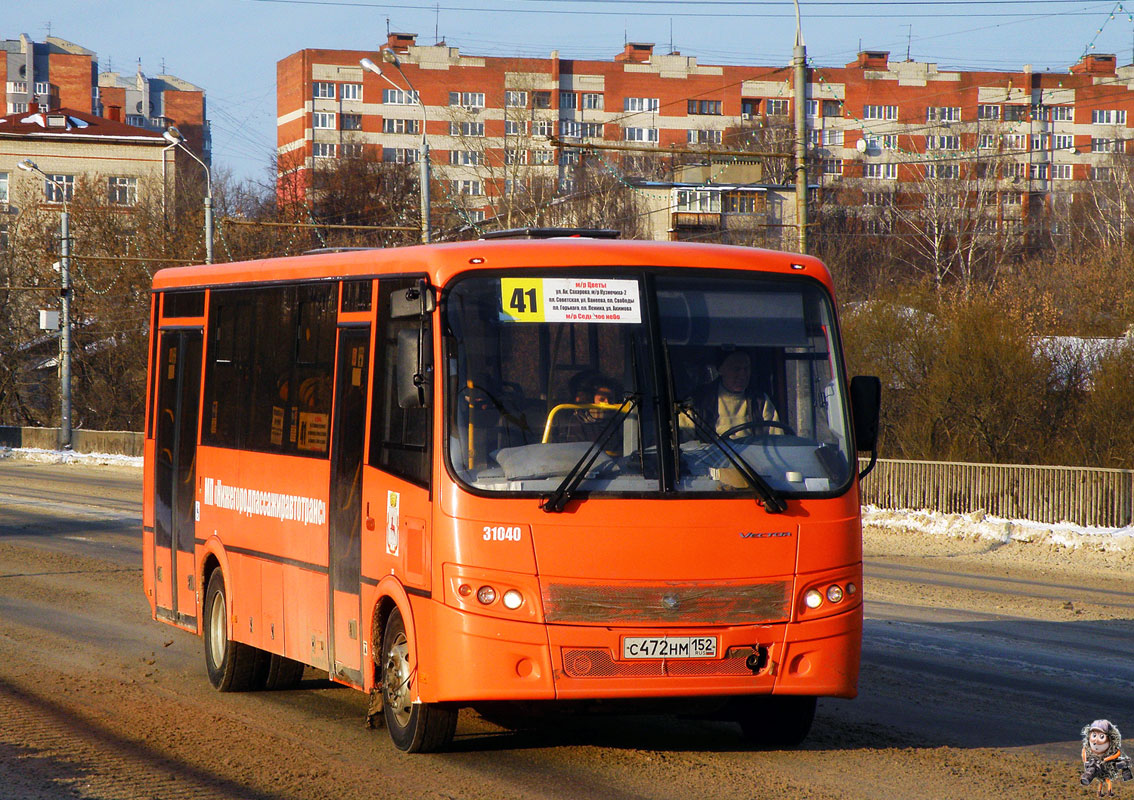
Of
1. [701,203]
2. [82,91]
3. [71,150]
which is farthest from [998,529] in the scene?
[82,91]

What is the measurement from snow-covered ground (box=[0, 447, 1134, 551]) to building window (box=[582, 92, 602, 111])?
8691cm

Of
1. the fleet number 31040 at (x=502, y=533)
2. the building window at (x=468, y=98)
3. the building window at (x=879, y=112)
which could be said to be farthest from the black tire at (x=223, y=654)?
the building window at (x=879, y=112)

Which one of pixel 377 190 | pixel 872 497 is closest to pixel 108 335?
pixel 377 190

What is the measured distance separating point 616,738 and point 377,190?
81043 millimetres

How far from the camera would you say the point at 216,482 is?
1029 centimetres

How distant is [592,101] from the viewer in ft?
360

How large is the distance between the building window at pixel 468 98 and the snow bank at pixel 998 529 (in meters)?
86.1

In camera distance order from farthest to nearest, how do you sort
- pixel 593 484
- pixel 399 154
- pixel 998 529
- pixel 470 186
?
1. pixel 399 154
2. pixel 470 186
3. pixel 998 529
4. pixel 593 484

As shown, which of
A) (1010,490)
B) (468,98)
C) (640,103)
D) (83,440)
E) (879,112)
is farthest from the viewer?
(640,103)

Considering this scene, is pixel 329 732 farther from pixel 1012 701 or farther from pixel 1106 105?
pixel 1106 105

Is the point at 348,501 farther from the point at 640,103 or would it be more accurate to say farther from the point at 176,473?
the point at 640,103

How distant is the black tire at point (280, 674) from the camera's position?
32.9 feet

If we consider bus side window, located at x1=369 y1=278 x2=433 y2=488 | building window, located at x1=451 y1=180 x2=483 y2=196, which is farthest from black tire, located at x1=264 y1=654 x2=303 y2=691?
building window, located at x1=451 y1=180 x2=483 y2=196

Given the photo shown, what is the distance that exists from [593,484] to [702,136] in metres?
105
